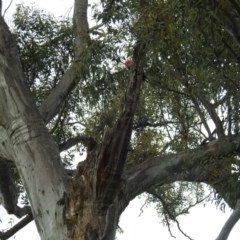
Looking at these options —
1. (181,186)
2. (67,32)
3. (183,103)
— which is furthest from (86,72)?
(181,186)

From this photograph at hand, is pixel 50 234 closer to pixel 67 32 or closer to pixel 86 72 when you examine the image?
pixel 86 72

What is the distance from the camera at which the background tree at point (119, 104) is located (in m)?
4.34

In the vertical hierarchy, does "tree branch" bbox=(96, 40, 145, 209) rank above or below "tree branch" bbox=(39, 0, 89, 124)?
below

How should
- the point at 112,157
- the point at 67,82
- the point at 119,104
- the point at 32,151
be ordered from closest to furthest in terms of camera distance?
the point at 112,157
the point at 32,151
the point at 119,104
the point at 67,82

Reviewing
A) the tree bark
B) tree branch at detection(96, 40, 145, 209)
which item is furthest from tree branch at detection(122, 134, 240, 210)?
the tree bark

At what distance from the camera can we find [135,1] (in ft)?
18.2

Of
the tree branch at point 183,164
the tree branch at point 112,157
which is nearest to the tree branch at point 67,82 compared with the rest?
the tree branch at point 183,164

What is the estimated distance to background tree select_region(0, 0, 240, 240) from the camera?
4.34 meters

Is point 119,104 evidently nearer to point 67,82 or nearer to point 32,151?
point 32,151

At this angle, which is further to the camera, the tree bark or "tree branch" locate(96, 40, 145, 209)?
the tree bark

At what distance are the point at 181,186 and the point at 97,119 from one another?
2345 mm

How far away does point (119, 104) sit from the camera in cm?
533

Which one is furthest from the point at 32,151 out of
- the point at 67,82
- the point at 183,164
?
the point at 67,82

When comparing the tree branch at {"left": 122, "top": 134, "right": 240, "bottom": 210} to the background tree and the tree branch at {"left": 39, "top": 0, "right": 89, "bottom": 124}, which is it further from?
the tree branch at {"left": 39, "top": 0, "right": 89, "bottom": 124}
